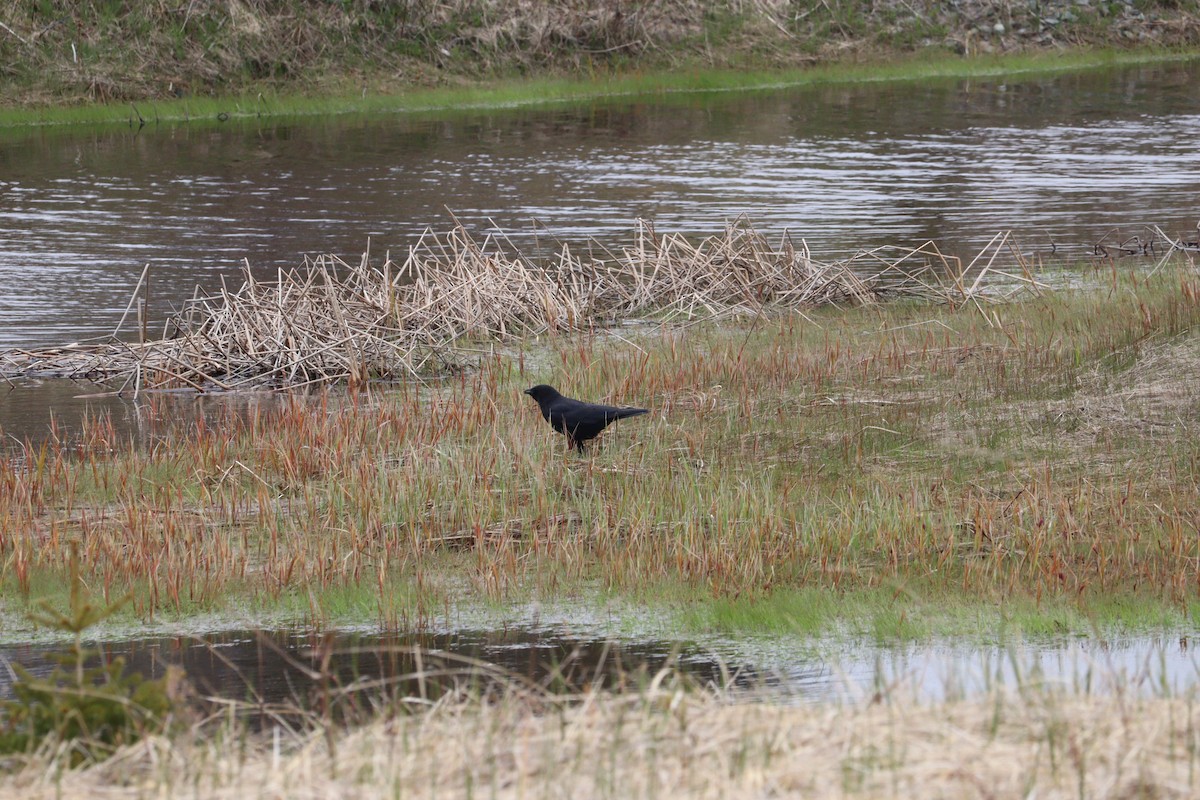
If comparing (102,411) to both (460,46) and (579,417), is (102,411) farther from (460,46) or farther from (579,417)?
(460,46)

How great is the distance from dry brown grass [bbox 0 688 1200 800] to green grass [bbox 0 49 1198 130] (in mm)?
27571

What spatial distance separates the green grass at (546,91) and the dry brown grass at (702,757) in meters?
27.6

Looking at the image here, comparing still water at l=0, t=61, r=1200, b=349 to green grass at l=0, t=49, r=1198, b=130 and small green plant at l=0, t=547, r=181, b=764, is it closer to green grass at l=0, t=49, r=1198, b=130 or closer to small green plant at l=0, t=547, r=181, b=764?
green grass at l=0, t=49, r=1198, b=130

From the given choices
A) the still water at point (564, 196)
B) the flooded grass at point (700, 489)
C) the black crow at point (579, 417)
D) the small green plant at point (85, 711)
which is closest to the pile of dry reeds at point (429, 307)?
the still water at point (564, 196)

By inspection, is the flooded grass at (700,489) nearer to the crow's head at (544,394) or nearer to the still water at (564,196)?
the crow's head at (544,394)

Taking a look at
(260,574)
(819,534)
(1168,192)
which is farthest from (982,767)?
(1168,192)

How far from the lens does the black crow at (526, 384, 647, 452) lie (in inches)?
317

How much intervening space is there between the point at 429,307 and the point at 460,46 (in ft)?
75.0

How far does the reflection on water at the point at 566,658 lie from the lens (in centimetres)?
538

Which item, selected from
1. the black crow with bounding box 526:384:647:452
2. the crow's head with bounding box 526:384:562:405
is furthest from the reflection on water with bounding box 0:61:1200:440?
the black crow with bounding box 526:384:647:452

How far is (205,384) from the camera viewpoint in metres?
11.5

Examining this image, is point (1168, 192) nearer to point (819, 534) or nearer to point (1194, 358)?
point (1194, 358)

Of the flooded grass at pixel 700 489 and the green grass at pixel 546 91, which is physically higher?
the flooded grass at pixel 700 489

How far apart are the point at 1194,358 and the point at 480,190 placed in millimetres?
14140
